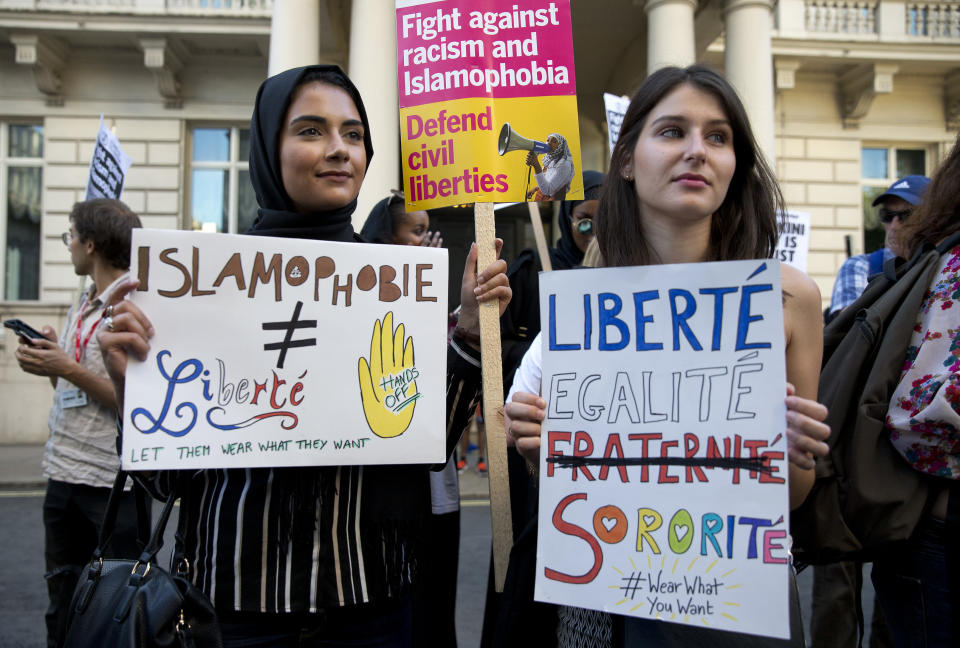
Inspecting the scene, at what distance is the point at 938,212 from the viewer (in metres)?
1.99

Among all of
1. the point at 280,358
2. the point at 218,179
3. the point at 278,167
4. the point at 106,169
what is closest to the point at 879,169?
the point at 218,179

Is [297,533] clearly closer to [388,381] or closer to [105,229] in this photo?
[388,381]

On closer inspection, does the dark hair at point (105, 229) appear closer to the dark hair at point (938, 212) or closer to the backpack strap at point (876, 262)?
the dark hair at point (938, 212)

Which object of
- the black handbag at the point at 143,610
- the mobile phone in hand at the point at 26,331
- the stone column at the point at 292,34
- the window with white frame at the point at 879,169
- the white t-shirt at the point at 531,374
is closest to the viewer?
the black handbag at the point at 143,610

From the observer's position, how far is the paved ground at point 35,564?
12.9 feet

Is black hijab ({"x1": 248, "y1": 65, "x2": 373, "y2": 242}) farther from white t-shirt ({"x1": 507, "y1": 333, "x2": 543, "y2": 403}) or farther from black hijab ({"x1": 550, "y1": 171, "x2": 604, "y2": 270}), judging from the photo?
black hijab ({"x1": 550, "y1": 171, "x2": 604, "y2": 270})

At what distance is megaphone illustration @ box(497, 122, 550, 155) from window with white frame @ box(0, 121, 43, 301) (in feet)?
39.6

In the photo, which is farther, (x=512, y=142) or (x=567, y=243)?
(x=567, y=243)

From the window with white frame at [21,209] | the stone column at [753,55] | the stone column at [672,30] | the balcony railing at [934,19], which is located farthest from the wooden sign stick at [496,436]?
the balcony railing at [934,19]

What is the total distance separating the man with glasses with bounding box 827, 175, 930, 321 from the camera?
3299mm

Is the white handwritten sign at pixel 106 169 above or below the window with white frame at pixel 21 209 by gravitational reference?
below

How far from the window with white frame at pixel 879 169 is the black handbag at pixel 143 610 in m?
13.5

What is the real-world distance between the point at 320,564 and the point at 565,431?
0.59m

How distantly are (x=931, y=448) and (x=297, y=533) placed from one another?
149 cm
